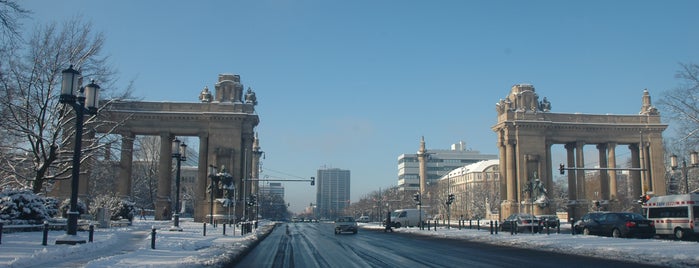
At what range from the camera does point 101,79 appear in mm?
35062

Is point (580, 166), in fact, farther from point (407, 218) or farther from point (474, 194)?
point (474, 194)

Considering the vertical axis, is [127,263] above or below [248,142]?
below

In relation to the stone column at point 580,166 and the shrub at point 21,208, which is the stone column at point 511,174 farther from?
the shrub at point 21,208

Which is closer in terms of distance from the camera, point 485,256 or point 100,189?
point 485,256

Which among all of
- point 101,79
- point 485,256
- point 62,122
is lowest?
point 485,256

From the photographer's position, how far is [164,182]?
6675 centimetres

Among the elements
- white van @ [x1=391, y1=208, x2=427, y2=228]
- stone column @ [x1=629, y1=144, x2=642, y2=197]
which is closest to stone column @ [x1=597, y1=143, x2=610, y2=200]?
stone column @ [x1=629, y1=144, x2=642, y2=197]

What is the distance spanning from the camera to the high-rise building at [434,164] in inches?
7264

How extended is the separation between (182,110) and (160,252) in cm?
5366

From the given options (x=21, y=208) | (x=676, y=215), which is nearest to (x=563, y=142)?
(x=676, y=215)

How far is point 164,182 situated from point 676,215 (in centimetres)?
5369

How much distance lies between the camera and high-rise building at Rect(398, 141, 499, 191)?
18450cm

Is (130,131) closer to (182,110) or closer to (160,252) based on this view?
(182,110)

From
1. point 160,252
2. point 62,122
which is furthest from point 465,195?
point 160,252
